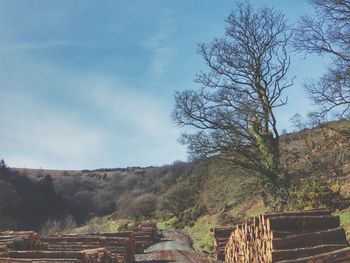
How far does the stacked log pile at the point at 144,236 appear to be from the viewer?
109 ft

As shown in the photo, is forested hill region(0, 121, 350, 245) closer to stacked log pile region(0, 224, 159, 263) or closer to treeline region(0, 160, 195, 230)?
treeline region(0, 160, 195, 230)

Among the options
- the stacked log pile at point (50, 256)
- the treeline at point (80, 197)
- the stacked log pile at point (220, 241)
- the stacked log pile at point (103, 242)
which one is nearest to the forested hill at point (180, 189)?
the treeline at point (80, 197)

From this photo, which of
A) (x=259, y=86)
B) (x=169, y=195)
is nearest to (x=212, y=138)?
(x=259, y=86)

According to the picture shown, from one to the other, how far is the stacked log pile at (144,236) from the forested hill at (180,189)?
495 centimetres

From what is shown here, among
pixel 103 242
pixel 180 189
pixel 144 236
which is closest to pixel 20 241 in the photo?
pixel 103 242

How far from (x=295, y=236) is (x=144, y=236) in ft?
86.5

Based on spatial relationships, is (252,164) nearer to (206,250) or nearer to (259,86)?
(259,86)

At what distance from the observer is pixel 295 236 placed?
12203mm

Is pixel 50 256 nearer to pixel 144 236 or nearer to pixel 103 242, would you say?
pixel 103 242

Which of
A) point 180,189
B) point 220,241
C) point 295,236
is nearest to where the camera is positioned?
point 295,236

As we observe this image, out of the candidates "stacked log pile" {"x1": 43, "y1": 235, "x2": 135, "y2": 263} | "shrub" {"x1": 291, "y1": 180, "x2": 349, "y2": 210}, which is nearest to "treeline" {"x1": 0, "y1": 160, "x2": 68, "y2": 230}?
"stacked log pile" {"x1": 43, "y1": 235, "x2": 135, "y2": 263}

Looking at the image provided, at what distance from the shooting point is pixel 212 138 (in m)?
25.2

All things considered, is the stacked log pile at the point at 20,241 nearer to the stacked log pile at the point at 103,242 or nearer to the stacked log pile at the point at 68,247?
the stacked log pile at the point at 68,247

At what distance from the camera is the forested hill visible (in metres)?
25.8
